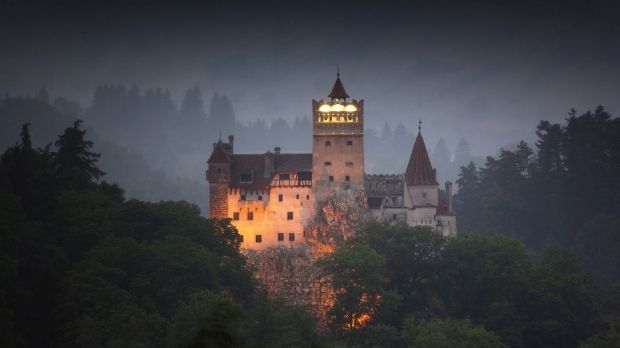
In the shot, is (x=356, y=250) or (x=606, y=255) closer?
(x=356, y=250)

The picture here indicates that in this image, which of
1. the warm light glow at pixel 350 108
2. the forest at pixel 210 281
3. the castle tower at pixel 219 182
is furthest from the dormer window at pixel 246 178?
the warm light glow at pixel 350 108

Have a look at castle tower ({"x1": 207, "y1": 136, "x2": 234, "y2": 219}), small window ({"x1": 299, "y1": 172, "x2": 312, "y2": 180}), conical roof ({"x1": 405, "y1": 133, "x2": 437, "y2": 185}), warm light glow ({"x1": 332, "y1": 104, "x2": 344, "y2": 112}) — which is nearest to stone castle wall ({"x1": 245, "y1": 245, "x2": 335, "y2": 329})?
castle tower ({"x1": 207, "y1": 136, "x2": 234, "y2": 219})

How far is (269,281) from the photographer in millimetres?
97375

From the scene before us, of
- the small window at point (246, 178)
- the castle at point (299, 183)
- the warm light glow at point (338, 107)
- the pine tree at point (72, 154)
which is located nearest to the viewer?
the pine tree at point (72, 154)

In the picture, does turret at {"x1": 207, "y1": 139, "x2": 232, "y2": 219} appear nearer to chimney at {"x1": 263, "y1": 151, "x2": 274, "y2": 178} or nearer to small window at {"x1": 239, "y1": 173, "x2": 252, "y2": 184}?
small window at {"x1": 239, "y1": 173, "x2": 252, "y2": 184}

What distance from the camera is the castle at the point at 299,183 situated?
9831 centimetres

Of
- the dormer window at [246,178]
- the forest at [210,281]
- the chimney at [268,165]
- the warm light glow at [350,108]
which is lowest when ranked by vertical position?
the forest at [210,281]

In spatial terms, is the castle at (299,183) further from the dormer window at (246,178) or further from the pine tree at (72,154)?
the pine tree at (72,154)

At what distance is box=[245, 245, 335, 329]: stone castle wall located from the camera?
96.7m

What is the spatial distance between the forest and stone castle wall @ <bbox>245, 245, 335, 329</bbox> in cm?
185

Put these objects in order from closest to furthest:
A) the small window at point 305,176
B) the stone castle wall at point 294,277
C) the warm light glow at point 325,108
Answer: the stone castle wall at point 294,277, the small window at point 305,176, the warm light glow at point 325,108

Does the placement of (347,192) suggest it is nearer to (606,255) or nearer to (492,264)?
(492,264)

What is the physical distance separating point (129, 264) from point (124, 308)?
8.63 meters

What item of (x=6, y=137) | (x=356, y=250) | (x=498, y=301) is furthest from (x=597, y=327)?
(x=6, y=137)
